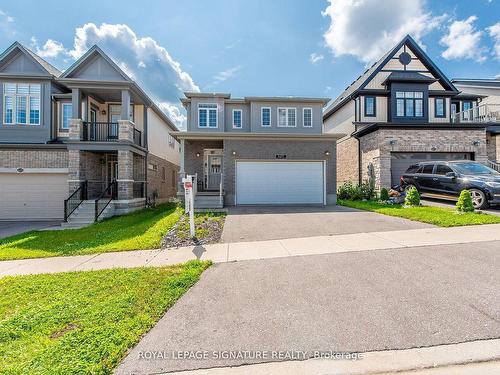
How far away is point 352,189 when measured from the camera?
1620 cm

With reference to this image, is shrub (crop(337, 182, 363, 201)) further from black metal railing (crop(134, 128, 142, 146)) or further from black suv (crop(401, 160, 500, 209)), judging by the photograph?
black metal railing (crop(134, 128, 142, 146))

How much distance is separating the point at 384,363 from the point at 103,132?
51.4 feet

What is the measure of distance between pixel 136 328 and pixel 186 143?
42.9 feet

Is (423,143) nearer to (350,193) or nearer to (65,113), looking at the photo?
(350,193)

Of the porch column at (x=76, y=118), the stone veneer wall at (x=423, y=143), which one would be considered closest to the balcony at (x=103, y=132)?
the porch column at (x=76, y=118)

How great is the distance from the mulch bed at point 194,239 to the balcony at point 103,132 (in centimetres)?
672

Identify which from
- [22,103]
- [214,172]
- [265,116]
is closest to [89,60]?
[22,103]

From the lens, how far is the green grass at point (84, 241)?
689 centimetres

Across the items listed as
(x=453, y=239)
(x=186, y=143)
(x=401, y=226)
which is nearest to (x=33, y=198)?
(x=186, y=143)

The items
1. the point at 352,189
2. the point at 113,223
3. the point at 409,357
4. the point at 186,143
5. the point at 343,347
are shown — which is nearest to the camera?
the point at 409,357

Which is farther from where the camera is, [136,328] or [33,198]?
[33,198]

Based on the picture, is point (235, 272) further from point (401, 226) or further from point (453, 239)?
point (401, 226)

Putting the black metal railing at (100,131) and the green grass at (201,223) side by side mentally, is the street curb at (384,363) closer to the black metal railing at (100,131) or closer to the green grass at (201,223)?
the green grass at (201,223)

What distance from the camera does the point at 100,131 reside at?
45.8 feet
